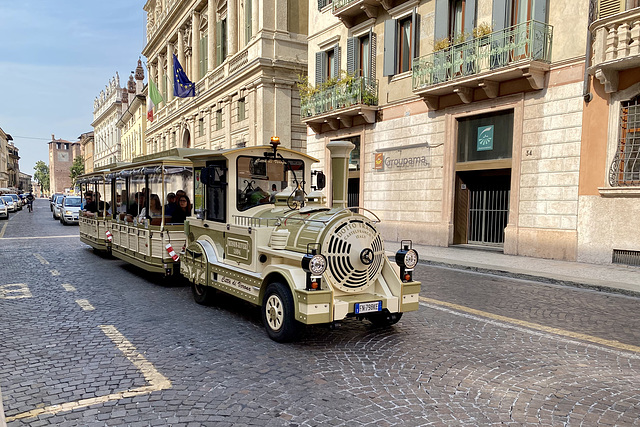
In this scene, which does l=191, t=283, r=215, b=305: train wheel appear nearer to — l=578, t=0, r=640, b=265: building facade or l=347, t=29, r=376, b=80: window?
l=578, t=0, r=640, b=265: building facade

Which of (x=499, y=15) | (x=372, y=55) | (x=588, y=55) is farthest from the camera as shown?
(x=372, y=55)

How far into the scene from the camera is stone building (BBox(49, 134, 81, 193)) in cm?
14800

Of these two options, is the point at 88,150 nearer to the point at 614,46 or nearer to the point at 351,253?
the point at 614,46

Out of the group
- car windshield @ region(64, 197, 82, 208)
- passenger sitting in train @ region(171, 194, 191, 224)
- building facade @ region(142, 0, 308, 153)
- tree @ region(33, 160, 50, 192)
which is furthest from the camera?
tree @ region(33, 160, 50, 192)

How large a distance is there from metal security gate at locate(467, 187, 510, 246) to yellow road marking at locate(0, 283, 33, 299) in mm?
13117

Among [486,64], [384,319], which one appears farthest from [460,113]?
[384,319]

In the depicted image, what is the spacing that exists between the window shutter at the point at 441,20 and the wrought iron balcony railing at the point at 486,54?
0.73m

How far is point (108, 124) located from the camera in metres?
85.3

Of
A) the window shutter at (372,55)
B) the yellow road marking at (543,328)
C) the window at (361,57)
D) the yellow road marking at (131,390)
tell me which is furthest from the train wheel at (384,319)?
the window at (361,57)

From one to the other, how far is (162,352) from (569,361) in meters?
4.42

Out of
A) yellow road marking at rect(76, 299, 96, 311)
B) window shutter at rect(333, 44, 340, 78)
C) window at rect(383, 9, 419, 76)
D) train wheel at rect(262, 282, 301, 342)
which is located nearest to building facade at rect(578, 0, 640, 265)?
window at rect(383, 9, 419, 76)

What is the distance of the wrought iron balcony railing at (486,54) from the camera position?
508 inches

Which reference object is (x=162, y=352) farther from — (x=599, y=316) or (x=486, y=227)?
(x=486, y=227)

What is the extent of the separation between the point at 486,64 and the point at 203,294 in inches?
446
